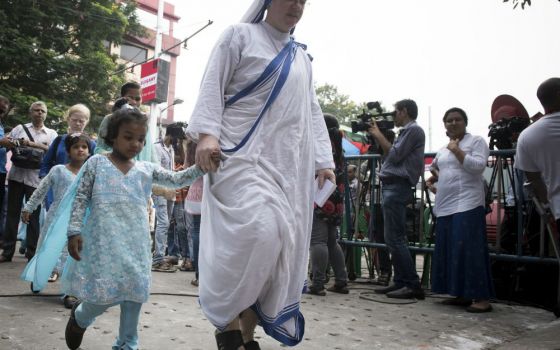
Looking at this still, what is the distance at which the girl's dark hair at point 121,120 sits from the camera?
2.79m

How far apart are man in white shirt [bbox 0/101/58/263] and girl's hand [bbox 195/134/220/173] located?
436cm

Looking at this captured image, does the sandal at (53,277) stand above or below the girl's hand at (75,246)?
below

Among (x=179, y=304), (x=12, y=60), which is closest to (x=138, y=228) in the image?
(x=179, y=304)

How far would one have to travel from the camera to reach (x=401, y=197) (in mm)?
5199

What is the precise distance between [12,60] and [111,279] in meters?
16.5

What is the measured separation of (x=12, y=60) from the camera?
53.9 ft

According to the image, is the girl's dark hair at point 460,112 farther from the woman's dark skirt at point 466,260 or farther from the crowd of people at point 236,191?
the crowd of people at point 236,191

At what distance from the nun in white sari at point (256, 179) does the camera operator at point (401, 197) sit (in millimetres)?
2792

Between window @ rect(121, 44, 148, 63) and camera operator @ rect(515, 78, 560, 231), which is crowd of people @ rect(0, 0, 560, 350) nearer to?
camera operator @ rect(515, 78, 560, 231)

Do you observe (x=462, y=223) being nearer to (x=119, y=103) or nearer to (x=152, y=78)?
(x=119, y=103)

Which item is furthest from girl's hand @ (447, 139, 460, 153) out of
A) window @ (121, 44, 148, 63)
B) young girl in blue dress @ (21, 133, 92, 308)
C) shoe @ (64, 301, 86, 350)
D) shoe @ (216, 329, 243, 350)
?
window @ (121, 44, 148, 63)

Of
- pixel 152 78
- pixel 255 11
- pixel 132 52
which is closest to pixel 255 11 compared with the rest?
pixel 255 11

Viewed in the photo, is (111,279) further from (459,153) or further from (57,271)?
(459,153)

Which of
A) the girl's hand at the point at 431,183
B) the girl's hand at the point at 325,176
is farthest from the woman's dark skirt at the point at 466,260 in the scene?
the girl's hand at the point at 325,176
